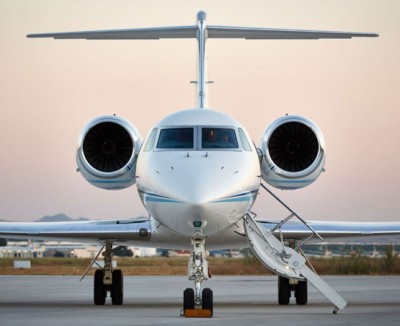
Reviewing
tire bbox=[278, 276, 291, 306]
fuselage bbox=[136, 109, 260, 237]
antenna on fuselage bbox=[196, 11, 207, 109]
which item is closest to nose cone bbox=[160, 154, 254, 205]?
fuselage bbox=[136, 109, 260, 237]

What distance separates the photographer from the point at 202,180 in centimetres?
→ 1593

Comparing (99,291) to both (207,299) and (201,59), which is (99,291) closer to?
(201,59)

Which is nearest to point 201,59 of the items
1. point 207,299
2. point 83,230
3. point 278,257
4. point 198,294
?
point 83,230

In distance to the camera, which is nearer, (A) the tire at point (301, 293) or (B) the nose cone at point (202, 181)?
(B) the nose cone at point (202, 181)

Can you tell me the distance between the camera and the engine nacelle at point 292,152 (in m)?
19.5

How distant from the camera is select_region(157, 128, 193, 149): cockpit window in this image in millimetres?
17391

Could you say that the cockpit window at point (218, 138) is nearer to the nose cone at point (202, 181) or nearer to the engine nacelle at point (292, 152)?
the nose cone at point (202, 181)

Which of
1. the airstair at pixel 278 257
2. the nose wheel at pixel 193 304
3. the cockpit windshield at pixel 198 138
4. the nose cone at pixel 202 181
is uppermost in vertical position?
the cockpit windshield at pixel 198 138

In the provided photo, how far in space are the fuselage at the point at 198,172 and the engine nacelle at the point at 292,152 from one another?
1.48 metres

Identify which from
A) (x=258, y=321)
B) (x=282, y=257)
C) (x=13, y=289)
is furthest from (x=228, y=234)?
(x=13, y=289)

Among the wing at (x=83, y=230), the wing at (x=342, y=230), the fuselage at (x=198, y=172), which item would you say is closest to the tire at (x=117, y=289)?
the wing at (x=83, y=230)

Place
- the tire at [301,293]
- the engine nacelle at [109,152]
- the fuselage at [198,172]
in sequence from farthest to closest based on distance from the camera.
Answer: the tire at [301,293]
the engine nacelle at [109,152]
the fuselage at [198,172]

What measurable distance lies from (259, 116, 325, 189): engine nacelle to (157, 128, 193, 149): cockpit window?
2.39 metres

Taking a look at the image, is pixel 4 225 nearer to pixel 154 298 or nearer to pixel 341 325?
Result: pixel 154 298
